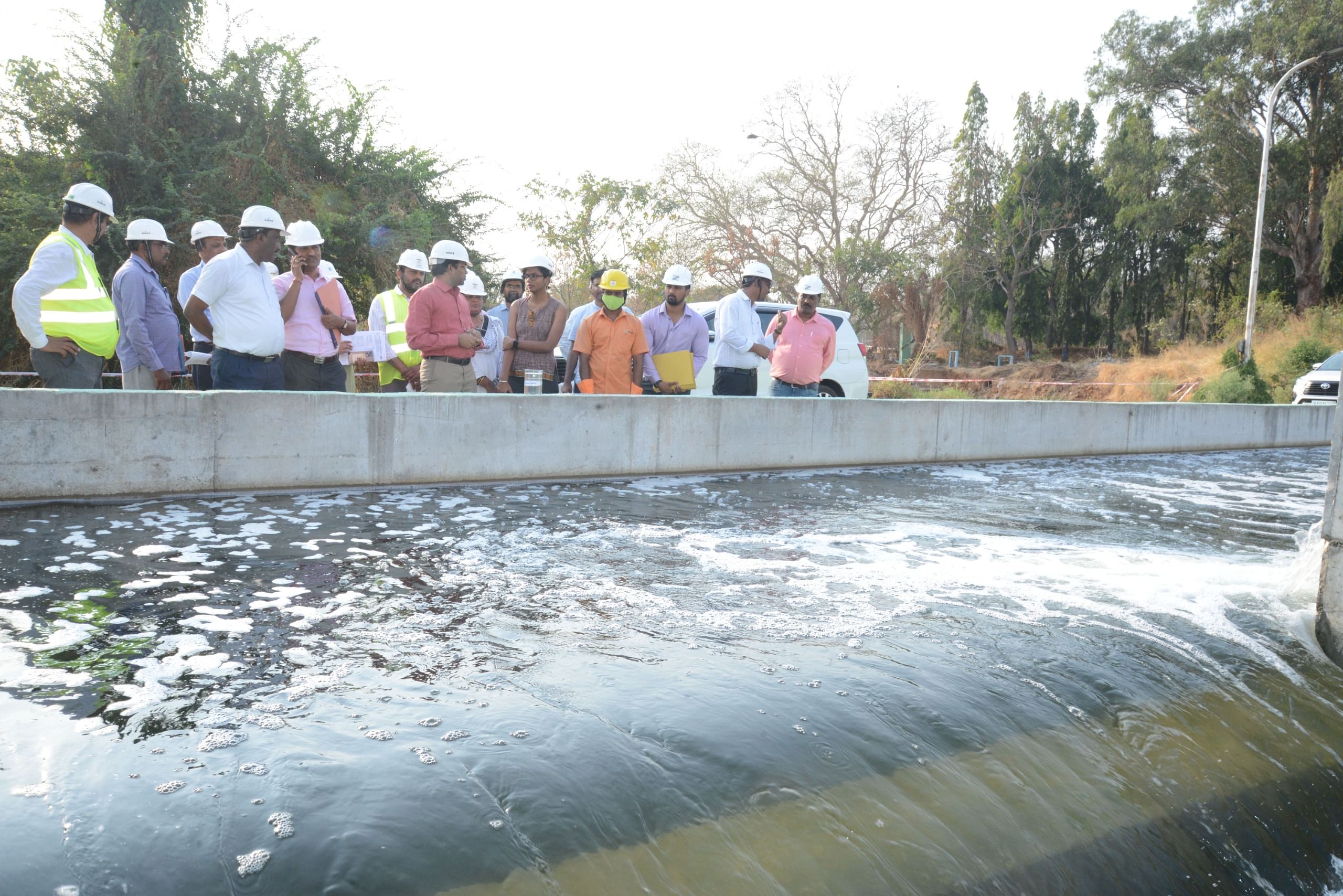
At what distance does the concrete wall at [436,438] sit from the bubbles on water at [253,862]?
181 inches

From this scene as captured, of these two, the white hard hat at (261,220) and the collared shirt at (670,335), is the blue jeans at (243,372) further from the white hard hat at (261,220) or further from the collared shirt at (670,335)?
the collared shirt at (670,335)

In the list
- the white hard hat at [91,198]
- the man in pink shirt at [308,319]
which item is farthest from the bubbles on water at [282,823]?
the man in pink shirt at [308,319]

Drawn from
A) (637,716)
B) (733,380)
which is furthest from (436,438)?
(637,716)

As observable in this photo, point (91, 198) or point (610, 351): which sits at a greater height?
point (91, 198)

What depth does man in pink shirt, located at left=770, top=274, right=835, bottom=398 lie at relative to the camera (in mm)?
9586

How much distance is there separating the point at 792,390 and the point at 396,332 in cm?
370

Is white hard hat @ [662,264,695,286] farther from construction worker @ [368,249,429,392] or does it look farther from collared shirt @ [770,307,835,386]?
construction worker @ [368,249,429,392]

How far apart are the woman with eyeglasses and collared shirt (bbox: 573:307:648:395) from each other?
23 centimetres

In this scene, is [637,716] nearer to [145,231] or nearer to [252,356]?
[252,356]

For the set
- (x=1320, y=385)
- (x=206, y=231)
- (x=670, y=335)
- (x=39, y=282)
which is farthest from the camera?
(x=1320, y=385)

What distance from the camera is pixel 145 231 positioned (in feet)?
24.1

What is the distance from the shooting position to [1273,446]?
15.8 metres

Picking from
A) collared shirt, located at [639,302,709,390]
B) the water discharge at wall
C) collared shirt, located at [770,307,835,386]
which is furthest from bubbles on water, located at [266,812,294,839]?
collared shirt, located at [770,307,835,386]

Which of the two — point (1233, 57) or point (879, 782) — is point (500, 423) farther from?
point (1233, 57)
